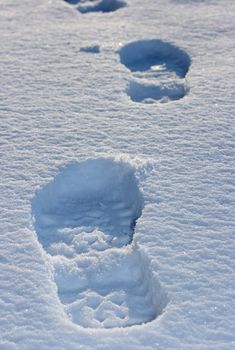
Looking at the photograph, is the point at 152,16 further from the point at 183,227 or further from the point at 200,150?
the point at 183,227

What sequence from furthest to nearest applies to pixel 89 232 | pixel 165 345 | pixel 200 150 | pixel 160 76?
pixel 160 76 < pixel 200 150 < pixel 89 232 < pixel 165 345

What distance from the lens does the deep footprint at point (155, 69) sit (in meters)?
2.18

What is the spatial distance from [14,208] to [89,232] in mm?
244

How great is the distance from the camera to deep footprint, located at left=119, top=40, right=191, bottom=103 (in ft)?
7.15

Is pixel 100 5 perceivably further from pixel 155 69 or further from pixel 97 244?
pixel 97 244

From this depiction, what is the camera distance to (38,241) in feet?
5.26

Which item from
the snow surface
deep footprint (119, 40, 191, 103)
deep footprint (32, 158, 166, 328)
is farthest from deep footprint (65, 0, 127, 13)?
deep footprint (32, 158, 166, 328)

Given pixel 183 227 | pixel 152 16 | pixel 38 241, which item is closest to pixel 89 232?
pixel 38 241

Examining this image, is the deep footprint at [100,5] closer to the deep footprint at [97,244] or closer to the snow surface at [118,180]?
the snow surface at [118,180]

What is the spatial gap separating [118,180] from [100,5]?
1.29 metres

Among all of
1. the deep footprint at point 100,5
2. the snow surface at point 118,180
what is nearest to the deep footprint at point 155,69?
the snow surface at point 118,180

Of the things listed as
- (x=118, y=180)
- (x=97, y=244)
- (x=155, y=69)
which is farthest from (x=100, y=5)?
(x=97, y=244)

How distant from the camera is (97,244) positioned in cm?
164

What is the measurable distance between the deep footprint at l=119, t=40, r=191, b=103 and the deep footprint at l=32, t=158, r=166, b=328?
49 cm
